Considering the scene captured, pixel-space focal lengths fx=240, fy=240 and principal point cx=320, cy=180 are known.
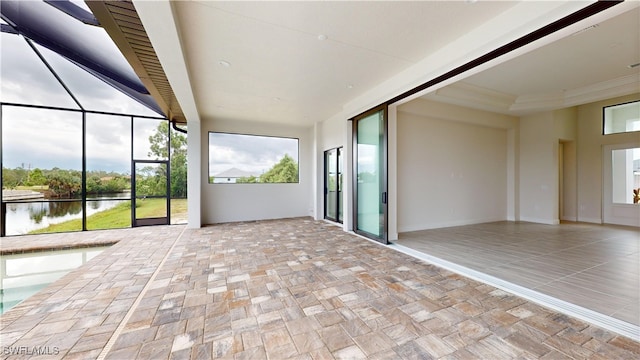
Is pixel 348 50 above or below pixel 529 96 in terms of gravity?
below

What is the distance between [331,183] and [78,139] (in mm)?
6844

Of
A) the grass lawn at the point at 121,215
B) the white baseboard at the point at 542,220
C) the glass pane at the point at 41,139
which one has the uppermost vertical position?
the glass pane at the point at 41,139

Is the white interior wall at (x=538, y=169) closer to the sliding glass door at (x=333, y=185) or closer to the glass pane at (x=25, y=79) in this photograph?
the sliding glass door at (x=333, y=185)

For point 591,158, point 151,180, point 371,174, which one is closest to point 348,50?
point 371,174

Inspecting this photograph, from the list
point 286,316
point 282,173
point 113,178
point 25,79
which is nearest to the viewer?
point 286,316

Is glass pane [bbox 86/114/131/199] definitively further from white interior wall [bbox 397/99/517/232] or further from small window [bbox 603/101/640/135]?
small window [bbox 603/101/640/135]

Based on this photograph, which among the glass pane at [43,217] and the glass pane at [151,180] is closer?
the glass pane at [43,217]

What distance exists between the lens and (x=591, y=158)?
7.12m

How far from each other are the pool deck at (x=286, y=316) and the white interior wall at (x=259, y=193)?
11.3 ft

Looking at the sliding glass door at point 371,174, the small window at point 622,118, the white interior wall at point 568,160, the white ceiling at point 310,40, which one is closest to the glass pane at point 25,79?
the white ceiling at point 310,40

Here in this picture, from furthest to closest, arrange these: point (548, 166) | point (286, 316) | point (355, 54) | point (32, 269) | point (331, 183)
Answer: point (331, 183) < point (548, 166) < point (32, 269) < point (355, 54) < point (286, 316)

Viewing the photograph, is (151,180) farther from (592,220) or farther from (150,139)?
(592,220)

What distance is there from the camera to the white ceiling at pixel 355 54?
8.61ft

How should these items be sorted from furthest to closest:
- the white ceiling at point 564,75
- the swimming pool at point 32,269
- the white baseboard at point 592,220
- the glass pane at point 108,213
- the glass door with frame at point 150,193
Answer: the white baseboard at point 592,220, the glass door with frame at point 150,193, the glass pane at point 108,213, the white ceiling at point 564,75, the swimming pool at point 32,269
